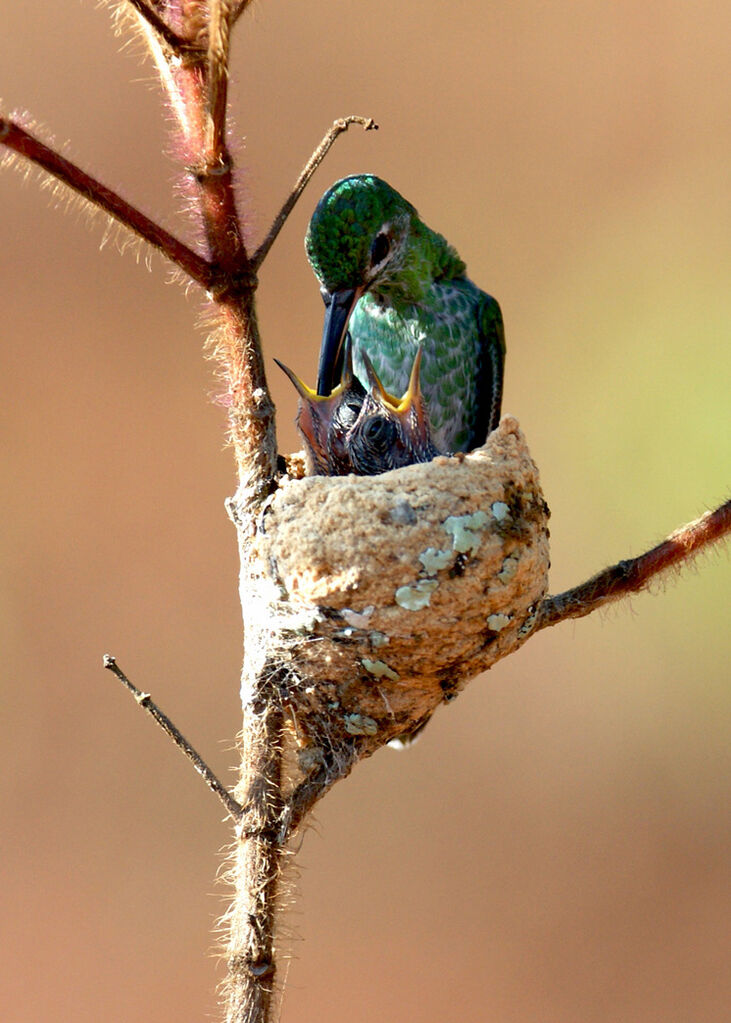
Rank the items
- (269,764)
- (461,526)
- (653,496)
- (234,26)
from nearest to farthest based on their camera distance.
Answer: (234,26)
(269,764)
(461,526)
(653,496)

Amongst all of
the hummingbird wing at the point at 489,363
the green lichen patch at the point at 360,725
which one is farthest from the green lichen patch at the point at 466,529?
the hummingbird wing at the point at 489,363

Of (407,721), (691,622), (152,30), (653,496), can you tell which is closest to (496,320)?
(407,721)

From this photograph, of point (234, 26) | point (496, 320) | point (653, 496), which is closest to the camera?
point (234, 26)

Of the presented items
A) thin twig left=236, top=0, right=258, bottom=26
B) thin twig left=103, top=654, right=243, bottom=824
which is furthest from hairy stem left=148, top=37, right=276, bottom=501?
thin twig left=103, top=654, right=243, bottom=824

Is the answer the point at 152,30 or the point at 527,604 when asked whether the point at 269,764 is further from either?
the point at 152,30

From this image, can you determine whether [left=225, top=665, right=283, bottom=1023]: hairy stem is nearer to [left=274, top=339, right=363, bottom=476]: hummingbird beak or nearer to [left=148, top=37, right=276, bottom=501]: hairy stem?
[left=148, top=37, right=276, bottom=501]: hairy stem

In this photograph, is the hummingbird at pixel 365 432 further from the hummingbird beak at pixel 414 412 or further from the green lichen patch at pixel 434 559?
the green lichen patch at pixel 434 559
